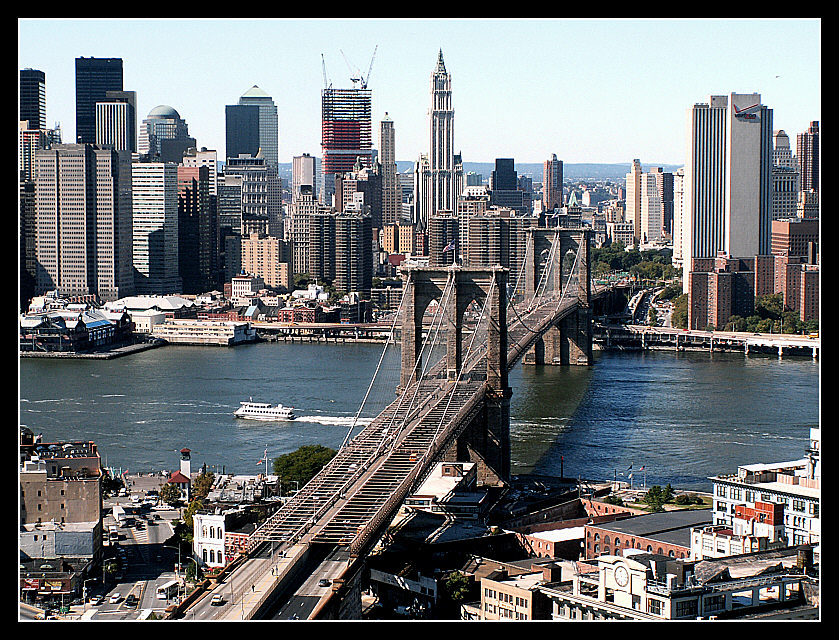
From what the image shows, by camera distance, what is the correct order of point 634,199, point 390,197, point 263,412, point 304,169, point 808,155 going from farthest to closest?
point 304,169
point 634,199
point 390,197
point 808,155
point 263,412

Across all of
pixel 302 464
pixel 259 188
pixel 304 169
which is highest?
pixel 304 169

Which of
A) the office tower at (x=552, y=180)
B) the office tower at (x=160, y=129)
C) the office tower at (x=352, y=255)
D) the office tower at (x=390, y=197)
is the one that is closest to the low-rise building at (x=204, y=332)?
the office tower at (x=352, y=255)

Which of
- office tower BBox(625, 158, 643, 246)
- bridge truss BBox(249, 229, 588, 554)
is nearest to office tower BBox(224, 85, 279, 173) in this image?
office tower BBox(625, 158, 643, 246)

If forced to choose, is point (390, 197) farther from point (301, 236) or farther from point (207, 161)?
point (301, 236)

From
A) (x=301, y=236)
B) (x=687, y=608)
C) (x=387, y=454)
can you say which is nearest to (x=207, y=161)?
(x=301, y=236)

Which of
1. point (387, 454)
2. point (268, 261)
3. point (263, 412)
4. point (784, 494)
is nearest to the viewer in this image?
point (784, 494)
